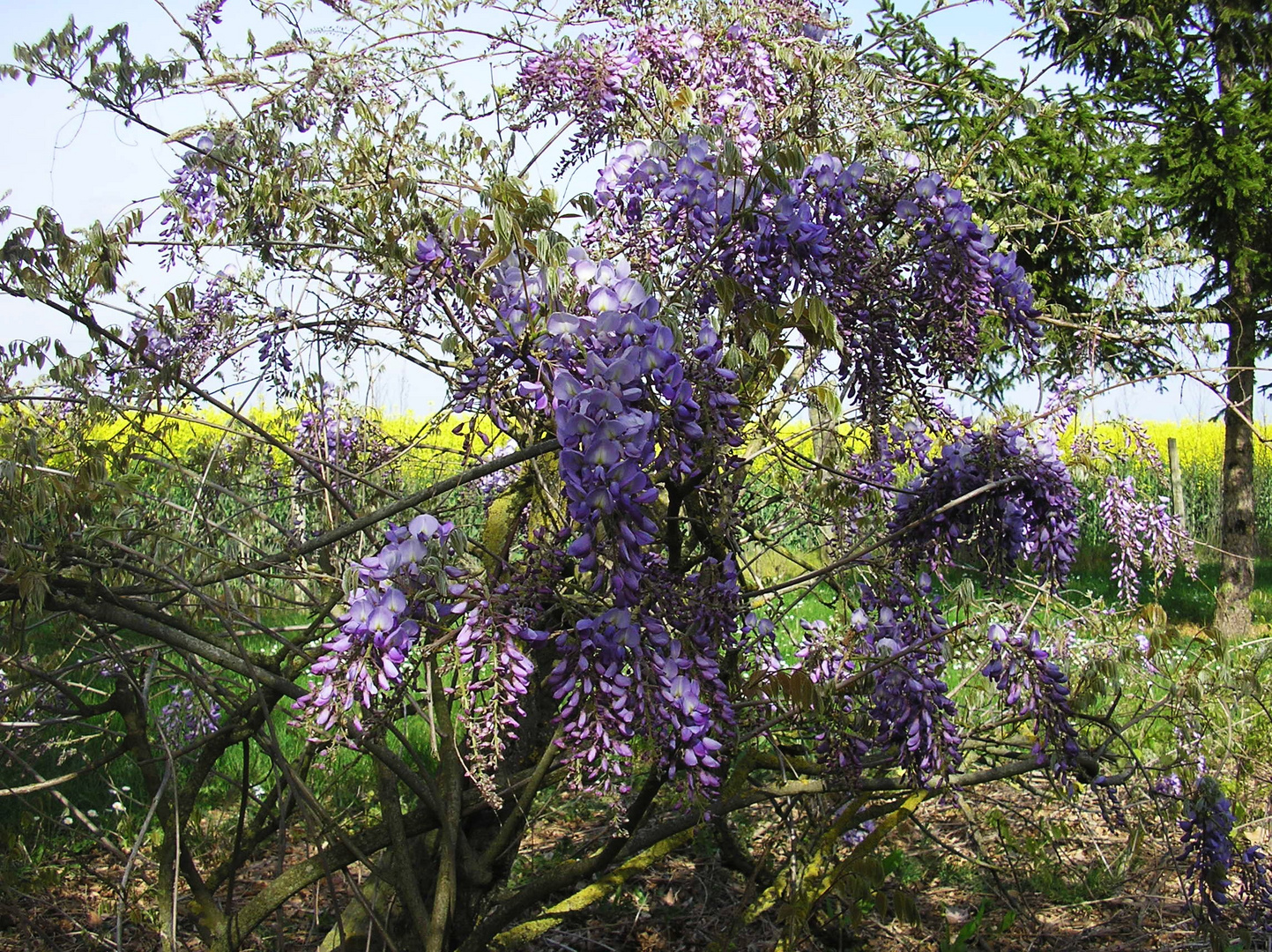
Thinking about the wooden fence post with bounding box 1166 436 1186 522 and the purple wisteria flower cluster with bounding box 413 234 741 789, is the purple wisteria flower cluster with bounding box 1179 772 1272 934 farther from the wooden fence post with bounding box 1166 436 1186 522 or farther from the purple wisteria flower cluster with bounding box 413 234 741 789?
the wooden fence post with bounding box 1166 436 1186 522

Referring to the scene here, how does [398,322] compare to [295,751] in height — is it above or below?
above

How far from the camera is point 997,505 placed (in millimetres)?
2287

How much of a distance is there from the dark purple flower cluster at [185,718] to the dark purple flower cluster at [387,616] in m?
→ 2.54

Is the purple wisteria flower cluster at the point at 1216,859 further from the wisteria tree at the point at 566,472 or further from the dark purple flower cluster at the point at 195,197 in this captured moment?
the dark purple flower cluster at the point at 195,197

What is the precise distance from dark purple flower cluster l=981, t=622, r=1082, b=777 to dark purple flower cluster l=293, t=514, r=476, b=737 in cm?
124

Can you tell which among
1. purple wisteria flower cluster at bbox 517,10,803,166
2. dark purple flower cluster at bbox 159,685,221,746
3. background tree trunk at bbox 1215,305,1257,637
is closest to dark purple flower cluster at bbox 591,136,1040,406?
purple wisteria flower cluster at bbox 517,10,803,166

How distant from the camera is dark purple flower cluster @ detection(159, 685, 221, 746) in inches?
148

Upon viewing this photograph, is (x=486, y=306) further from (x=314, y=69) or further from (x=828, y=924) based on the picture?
(x=828, y=924)

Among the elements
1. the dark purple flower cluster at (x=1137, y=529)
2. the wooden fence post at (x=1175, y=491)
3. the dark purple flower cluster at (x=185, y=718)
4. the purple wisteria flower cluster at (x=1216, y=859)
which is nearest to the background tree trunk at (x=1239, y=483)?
the wooden fence post at (x=1175, y=491)

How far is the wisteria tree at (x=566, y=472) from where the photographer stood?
1472 mm

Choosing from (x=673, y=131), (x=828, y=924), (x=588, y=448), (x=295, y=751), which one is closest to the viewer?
(x=588, y=448)

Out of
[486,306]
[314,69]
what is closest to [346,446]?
[314,69]

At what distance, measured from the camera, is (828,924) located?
278cm

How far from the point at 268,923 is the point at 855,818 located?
1.95m
